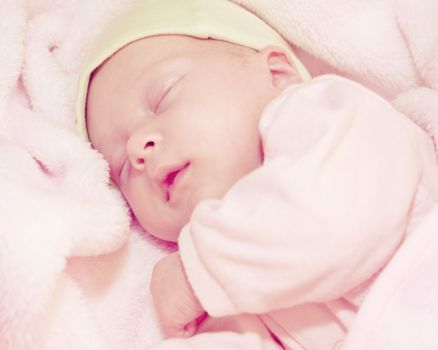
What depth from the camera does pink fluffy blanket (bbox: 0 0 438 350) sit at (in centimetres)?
95

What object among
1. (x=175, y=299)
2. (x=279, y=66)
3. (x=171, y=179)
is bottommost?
(x=175, y=299)

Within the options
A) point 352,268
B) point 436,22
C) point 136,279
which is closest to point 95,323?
point 136,279

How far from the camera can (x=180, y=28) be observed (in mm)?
1265

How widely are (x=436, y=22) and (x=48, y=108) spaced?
731mm

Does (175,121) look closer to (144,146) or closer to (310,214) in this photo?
(144,146)

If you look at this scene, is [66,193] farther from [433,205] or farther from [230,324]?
[433,205]

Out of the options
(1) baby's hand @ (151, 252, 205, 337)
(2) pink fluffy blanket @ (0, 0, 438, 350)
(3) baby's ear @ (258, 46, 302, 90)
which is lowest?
(1) baby's hand @ (151, 252, 205, 337)

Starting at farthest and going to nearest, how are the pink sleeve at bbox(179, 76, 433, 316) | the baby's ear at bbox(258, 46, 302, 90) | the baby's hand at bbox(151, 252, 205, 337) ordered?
1. the baby's ear at bbox(258, 46, 302, 90)
2. the baby's hand at bbox(151, 252, 205, 337)
3. the pink sleeve at bbox(179, 76, 433, 316)

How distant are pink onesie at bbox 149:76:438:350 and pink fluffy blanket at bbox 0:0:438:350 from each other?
0.06m

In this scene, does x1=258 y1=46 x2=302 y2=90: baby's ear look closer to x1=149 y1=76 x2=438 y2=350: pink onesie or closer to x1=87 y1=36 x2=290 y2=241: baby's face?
x1=87 y1=36 x2=290 y2=241: baby's face

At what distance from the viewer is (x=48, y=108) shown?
1360 mm

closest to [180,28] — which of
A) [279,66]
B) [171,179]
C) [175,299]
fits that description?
[279,66]

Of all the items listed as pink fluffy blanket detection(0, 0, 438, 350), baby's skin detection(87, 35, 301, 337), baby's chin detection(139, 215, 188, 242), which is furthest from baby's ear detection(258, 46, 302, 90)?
baby's chin detection(139, 215, 188, 242)

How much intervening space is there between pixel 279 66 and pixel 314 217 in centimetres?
41
